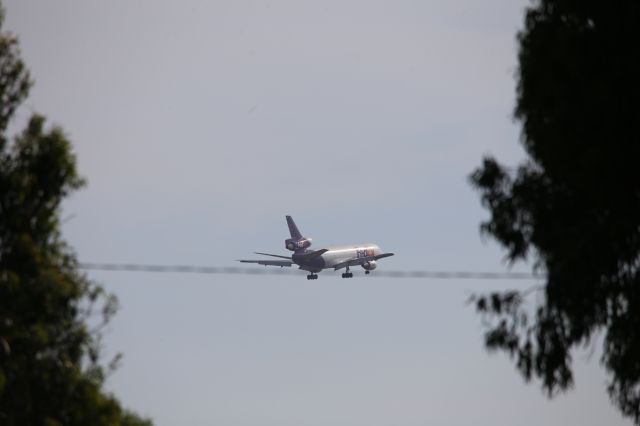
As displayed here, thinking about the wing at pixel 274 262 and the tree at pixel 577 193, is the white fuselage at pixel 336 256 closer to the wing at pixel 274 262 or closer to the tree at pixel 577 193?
the wing at pixel 274 262

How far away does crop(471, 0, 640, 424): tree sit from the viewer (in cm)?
2647

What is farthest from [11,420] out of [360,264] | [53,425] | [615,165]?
[360,264]

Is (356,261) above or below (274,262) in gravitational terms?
above

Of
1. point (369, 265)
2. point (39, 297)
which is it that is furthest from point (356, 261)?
point (39, 297)

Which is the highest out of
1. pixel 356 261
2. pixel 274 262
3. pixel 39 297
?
pixel 356 261

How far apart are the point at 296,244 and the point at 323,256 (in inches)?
131

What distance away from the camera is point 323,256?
4774 inches

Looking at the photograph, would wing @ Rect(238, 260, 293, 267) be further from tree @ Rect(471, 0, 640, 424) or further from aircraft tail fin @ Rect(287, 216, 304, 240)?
tree @ Rect(471, 0, 640, 424)

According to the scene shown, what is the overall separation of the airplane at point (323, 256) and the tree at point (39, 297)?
85978 mm

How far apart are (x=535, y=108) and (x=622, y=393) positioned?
7798 millimetres

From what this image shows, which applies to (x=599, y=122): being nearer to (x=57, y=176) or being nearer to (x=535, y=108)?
(x=535, y=108)

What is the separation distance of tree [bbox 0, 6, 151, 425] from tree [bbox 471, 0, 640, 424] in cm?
1127

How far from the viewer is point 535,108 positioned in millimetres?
28672

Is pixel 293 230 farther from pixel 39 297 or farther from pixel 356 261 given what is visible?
pixel 39 297
